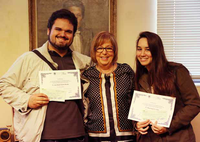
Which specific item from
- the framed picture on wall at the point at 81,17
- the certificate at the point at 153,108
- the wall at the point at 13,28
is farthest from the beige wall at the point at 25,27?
the certificate at the point at 153,108

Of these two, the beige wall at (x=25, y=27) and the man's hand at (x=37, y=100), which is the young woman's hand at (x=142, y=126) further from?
the beige wall at (x=25, y=27)

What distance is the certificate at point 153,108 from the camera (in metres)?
1.80

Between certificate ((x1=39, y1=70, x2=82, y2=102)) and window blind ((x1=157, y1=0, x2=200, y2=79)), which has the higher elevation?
window blind ((x1=157, y1=0, x2=200, y2=79))

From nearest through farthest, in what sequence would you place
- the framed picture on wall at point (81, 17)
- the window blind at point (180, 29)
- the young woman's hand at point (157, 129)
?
the young woman's hand at point (157, 129), the framed picture on wall at point (81, 17), the window blind at point (180, 29)

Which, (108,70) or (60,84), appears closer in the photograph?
(60,84)

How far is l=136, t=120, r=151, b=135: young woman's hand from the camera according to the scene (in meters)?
1.83

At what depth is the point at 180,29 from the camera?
10.9 feet

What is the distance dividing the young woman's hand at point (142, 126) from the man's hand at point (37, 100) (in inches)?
31.7

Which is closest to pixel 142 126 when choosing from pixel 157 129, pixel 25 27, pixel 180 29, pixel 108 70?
pixel 157 129

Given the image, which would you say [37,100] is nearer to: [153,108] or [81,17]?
[153,108]

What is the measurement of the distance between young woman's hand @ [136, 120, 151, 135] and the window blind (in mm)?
1722

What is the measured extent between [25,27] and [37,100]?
64.3 inches

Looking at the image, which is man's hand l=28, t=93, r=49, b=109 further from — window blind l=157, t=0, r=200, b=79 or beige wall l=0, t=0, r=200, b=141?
window blind l=157, t=0, r=200, b=79

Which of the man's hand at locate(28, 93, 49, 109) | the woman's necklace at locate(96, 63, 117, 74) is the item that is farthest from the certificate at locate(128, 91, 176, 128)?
the man's hand at locate(28, 93, 49, 109)
